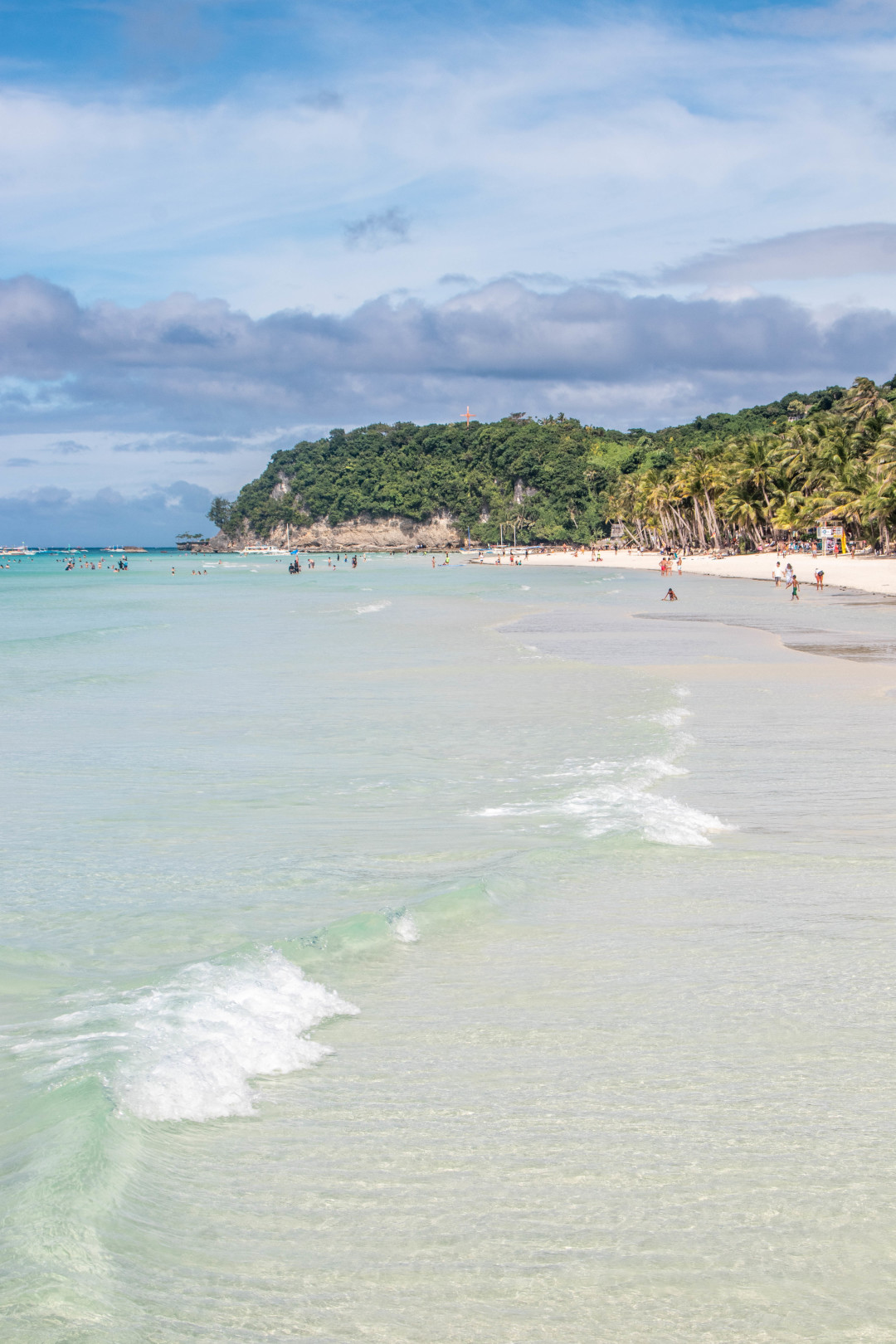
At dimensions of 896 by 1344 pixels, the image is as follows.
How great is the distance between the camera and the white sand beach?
188 feet

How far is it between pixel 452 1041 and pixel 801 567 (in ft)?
234

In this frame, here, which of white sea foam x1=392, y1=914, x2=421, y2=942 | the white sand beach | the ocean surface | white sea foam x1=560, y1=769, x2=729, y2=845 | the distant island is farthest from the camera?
the distant island

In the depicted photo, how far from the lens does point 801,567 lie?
71.9 metres

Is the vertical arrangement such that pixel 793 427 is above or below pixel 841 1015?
above

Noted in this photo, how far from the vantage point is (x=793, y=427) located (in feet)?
295

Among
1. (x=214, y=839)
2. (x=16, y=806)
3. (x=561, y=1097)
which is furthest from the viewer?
(x=16, y=806)

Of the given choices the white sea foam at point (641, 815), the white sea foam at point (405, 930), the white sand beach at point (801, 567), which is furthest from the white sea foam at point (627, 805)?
the white sand beach at point (801, 567)

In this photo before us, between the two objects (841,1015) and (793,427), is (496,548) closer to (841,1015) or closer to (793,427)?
(793,427)

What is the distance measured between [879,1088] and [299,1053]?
9.11 feet

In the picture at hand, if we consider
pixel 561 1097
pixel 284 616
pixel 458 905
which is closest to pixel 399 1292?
pixel 561 1097

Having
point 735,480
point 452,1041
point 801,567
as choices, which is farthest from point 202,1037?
point 735,480

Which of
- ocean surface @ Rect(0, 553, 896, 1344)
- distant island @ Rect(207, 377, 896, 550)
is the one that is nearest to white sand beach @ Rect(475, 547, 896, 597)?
distant island @ Rect(207, 377, 896, 550)

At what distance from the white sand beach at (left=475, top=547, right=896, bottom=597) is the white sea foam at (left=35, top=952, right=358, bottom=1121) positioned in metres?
48.8

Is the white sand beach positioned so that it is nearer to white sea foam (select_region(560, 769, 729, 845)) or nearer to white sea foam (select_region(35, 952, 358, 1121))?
white sea foam (select_region(560, 769, 729, 845))
